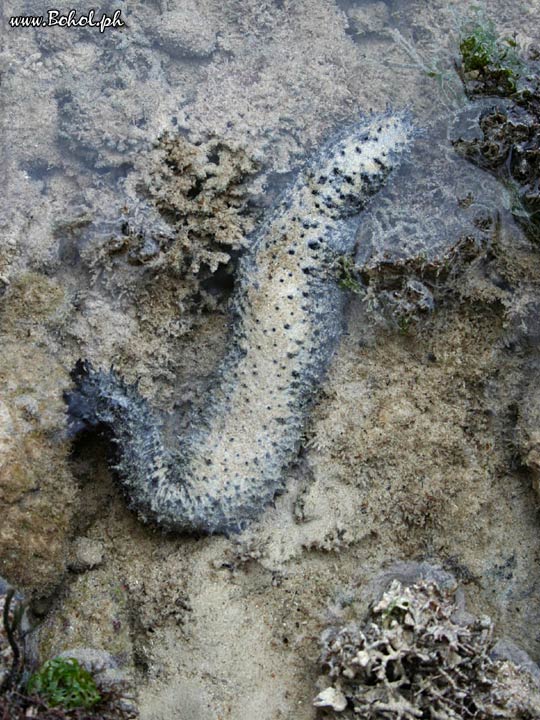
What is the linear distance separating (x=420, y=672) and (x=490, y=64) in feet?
9.72

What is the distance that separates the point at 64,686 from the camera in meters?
2.32

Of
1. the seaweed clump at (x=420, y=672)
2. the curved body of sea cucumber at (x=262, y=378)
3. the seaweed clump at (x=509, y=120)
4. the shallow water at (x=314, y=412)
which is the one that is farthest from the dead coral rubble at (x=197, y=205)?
the seaweed clump at (x=420, y=672)

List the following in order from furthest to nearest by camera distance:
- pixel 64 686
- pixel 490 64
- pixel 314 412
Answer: pixel 490 64
pixel 314 412
pixel 64 686

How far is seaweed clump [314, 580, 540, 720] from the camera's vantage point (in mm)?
2334

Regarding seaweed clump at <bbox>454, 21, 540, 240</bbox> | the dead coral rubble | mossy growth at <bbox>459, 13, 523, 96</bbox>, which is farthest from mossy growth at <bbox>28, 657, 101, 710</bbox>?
mossy growth at <bbox>459, 13, 523, 96</bbox>

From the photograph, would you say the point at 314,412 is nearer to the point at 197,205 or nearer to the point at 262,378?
the point at 262,378

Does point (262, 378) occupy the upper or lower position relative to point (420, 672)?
upper

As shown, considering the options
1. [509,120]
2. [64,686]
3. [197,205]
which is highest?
[509,120]

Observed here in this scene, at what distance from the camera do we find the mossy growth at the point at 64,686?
2.27 meters

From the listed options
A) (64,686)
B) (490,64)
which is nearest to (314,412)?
(64,686)

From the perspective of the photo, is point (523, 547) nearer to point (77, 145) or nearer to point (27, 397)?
point (27, 397)

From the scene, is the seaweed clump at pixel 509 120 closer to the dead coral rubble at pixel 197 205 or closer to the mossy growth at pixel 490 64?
the mossy growth at pixel 490 64

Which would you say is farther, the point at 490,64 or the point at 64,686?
the point at 490,64

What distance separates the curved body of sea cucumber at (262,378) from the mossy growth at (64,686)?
2.42 ft
